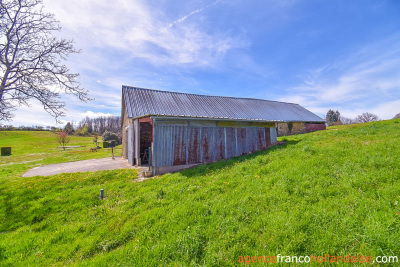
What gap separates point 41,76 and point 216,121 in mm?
11606

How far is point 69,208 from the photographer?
5559mm

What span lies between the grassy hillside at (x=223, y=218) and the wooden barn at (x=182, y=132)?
3337mm

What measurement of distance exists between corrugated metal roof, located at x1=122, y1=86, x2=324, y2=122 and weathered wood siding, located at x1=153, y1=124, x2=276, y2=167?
3.51 ft

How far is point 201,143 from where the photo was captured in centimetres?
1059

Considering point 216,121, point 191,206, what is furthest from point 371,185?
point 216,121

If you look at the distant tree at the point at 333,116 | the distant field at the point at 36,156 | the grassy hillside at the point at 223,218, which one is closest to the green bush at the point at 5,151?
the distant field at the point at 36,156

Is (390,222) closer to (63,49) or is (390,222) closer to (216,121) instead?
(216,121)

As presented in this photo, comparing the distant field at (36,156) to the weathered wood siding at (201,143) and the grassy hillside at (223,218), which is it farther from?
the weathered wood siding at (201,143)

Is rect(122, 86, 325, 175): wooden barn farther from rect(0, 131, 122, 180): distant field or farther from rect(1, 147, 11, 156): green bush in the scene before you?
rect(1, 147, 11, 156): green bush

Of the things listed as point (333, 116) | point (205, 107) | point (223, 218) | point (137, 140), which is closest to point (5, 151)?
point (137, 140)

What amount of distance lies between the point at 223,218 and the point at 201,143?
22.6 feet

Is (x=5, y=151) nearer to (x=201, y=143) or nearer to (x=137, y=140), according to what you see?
(x=137, y=140)

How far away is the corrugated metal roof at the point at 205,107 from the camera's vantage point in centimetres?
1518

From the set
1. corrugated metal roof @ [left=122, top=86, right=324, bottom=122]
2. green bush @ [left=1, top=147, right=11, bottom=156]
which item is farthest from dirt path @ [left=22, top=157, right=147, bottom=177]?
green bush @ [left=1, top=147, right=11, bottom=156]
